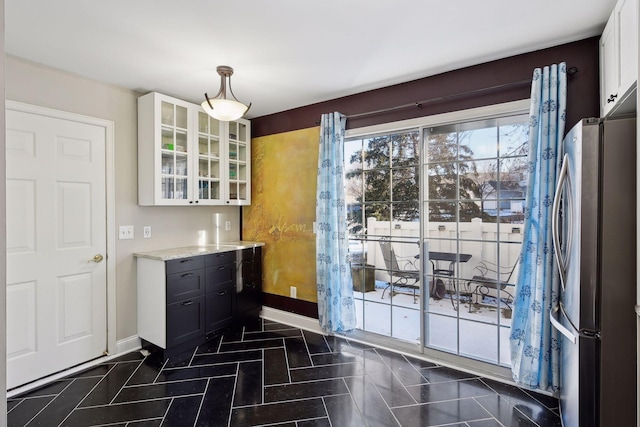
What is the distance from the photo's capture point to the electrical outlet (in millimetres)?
2988

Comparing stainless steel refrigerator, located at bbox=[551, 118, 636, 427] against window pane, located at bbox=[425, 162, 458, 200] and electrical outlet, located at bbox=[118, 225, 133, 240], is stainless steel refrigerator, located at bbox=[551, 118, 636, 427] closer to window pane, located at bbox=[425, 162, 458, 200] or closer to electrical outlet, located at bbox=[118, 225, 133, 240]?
window pane, located at bbox=[425, 162, 458, 200]

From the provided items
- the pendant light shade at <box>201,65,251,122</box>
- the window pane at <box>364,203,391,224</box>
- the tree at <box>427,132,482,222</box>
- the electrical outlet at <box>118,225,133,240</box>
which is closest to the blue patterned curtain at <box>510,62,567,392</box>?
the tree at <box>427,132,482,222</box>

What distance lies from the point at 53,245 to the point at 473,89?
3594mm

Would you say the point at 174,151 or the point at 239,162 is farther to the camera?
the point at 239,162

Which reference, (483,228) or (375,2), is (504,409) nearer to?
(483,228)

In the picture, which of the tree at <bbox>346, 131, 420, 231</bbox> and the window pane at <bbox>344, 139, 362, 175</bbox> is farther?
the window pane at <bbox>344, 139, 362, 175</bbox>

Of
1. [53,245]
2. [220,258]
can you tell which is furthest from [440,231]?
[53,245]

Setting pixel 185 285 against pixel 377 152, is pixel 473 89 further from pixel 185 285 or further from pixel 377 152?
pixel 185 285

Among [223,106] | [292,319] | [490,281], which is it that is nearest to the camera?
[223,106]

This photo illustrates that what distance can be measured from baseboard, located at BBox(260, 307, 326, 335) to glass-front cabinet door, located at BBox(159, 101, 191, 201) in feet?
5.45

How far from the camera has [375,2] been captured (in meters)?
1.83

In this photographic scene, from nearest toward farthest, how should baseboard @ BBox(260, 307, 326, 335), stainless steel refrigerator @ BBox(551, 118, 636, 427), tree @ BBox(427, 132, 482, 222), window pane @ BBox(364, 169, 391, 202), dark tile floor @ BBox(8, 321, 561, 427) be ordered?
1. stainless steel refrigerator @ BBox(551, 118, 636, 427)
2. dark tile floor @ BBox(8, 321, 561, 427)
3. tree @ BBox(427, 132, 482, 222)
4. window pane @ BBox(364, 169, 391, 202)
5. baseboard @ BBox(260, 307, 326, 335)

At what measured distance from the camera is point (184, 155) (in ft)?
10.7

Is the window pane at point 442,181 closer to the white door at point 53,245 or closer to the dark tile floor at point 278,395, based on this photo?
the dark tile floor at point 278,395
